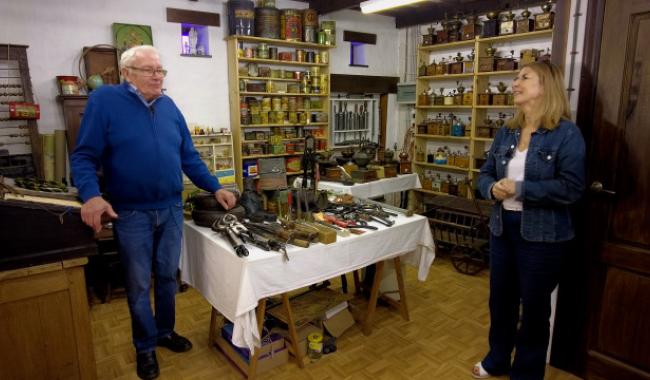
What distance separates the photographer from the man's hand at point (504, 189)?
5.94 feet

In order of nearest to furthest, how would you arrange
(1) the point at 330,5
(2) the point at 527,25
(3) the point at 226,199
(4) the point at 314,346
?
(3) the point at 226,199 → (4) the point at 314,346 → (2) the point at 527,25 → (1) the point at 330,5

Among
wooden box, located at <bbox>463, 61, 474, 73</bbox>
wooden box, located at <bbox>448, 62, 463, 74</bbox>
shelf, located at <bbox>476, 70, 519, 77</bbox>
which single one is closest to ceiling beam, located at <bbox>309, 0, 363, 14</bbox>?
wooden box, located at <bbox>448, 62, 463, 74</bbox>

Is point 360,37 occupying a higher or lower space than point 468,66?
higher

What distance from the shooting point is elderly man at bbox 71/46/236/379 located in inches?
76.4

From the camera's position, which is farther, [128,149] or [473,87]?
[473,87]

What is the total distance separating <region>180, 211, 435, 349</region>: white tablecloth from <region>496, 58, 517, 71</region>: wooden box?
2.73 meters

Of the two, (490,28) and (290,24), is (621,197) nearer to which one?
(490,28)

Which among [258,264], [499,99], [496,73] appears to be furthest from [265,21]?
[258,264]

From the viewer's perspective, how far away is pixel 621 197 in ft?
6.44

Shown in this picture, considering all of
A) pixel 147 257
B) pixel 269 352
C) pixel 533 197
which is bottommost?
pixel 269 352

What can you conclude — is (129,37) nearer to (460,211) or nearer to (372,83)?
(372,83)

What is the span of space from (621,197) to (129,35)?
4.10 metres

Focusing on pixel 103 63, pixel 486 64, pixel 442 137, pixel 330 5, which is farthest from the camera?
pixel 442 137

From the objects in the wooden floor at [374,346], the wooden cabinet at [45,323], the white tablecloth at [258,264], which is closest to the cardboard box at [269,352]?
the wooden floor at [374,346]
